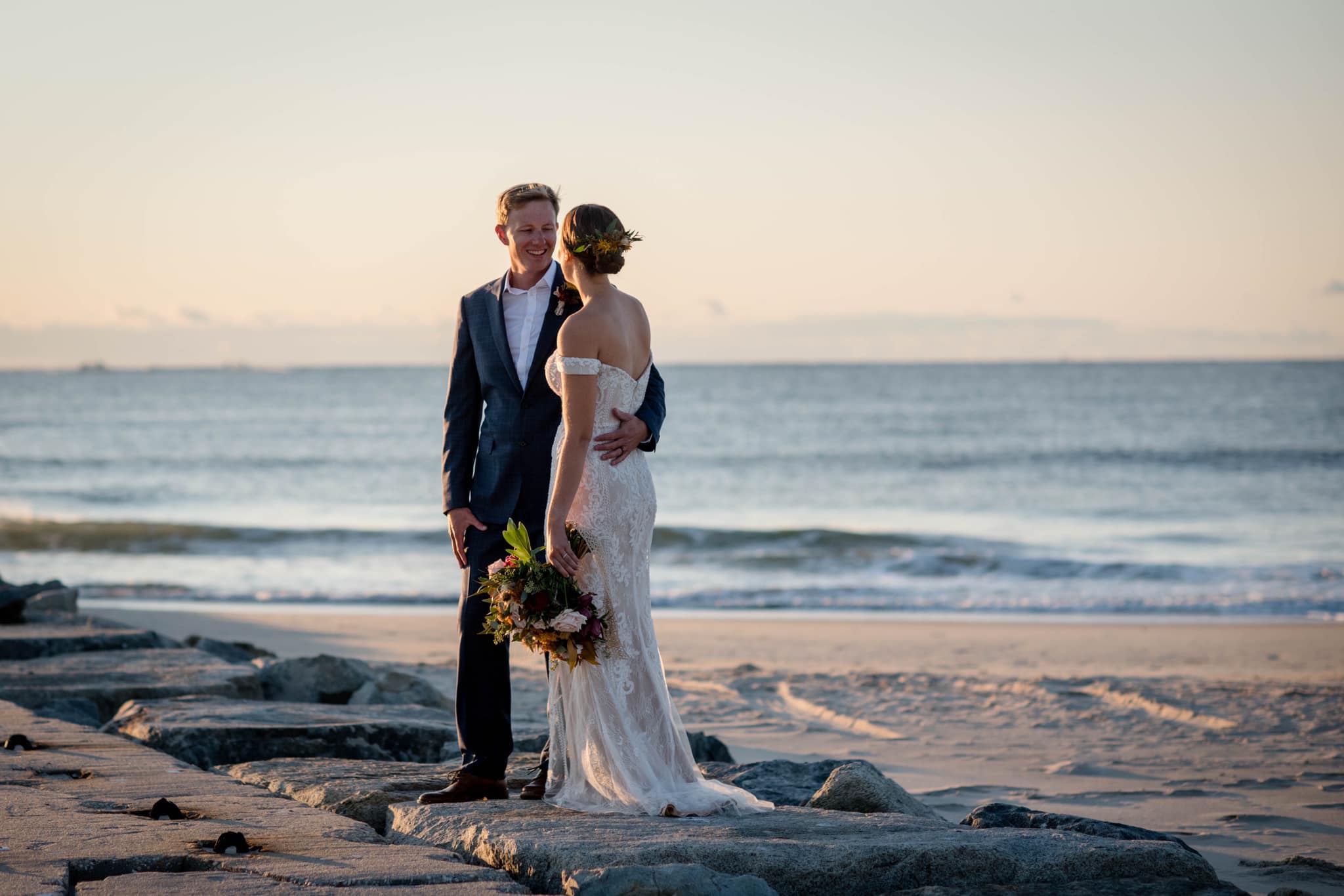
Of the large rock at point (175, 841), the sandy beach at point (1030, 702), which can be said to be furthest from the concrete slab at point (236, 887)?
the sandy beach at point (1030, 702)

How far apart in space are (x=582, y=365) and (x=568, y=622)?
73 centimetres

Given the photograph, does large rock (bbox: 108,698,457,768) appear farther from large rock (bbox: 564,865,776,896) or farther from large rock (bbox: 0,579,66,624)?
large rock (bbox: 0,579,66,624)

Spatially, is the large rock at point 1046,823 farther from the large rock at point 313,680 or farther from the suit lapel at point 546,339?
the large rock at point 313,680

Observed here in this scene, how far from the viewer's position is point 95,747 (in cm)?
460

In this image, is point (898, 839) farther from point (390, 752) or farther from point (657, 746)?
point (390, 752)

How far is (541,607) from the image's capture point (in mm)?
3580

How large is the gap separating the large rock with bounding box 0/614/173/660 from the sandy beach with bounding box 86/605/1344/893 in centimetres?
220

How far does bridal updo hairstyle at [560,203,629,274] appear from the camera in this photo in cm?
361

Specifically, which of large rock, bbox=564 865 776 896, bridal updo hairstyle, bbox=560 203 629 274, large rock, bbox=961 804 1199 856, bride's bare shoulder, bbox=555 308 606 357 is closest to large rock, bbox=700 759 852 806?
large rock, bbox=961 804 1199 856

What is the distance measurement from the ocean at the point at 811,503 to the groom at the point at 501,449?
9559mm

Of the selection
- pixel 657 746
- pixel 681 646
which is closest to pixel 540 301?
pixel 657 746

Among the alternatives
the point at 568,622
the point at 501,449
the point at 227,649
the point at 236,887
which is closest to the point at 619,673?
the point at 568,622

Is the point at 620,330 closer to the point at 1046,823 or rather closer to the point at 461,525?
the point at 461,525

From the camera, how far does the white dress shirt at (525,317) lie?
4000 mm
